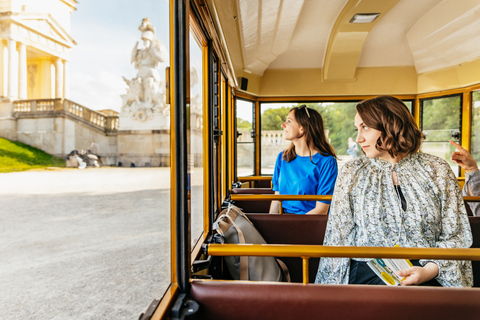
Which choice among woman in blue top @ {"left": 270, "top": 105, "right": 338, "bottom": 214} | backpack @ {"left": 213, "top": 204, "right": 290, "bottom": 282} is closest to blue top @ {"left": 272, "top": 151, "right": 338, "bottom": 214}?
woman in blue top @ {"left": 270, "top": 105, "right": 338, "bottom": 214}

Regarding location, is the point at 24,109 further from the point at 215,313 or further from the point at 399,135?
the point at 399,135

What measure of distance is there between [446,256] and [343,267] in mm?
418

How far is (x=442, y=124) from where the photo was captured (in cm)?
512

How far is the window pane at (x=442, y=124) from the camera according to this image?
4934mm

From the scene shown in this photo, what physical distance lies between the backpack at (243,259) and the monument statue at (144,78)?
63cm

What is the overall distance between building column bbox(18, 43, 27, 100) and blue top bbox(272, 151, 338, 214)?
6.30ft

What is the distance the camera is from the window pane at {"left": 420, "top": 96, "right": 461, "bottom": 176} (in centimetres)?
493

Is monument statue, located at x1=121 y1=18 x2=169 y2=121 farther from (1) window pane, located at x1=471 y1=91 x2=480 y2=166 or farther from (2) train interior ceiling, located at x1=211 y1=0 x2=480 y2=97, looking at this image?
(1) window pane, located at x1=471 y1=91 x2=480 y2=166

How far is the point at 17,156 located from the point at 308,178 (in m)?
1.94

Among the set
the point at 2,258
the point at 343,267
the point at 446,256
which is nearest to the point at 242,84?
the point at 343,267

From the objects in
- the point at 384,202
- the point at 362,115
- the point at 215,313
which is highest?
the point at 362,115

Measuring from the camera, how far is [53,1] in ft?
2.16

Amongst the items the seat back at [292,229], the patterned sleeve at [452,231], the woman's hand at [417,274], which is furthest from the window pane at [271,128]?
the woman's hand at [417,274]

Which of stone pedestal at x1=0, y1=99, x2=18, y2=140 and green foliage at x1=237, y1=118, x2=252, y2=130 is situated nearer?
stone pedestal at x1=0, y1=99, x2=18, y2=140
